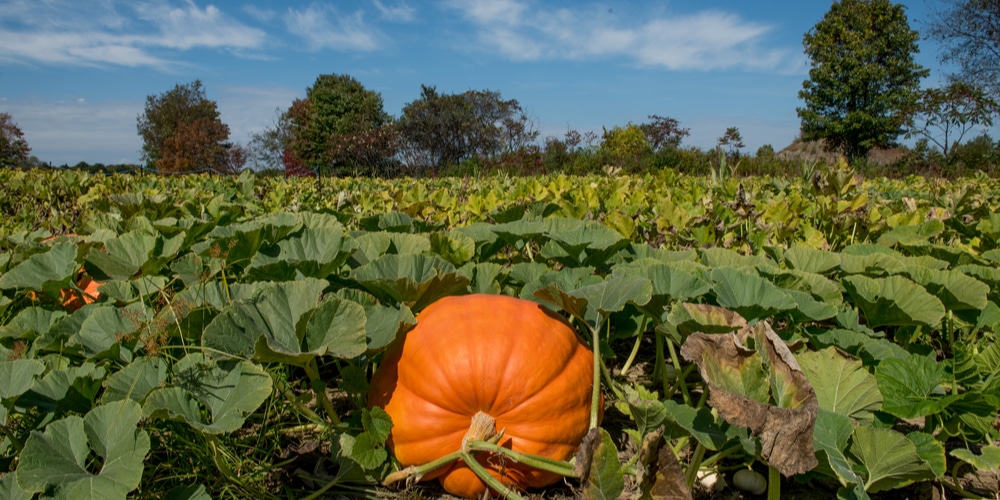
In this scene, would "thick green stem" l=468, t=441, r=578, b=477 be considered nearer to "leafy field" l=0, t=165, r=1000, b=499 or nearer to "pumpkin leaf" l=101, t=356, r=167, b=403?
"leafy field" l=0, t=165, r=1000, b=499

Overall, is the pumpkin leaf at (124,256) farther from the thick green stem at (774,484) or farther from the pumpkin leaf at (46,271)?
the thick green stem at (774,484)

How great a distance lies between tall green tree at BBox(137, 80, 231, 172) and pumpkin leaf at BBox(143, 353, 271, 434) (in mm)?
44497

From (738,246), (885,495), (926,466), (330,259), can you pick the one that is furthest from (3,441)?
(738,246)

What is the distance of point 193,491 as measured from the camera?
1229 mm

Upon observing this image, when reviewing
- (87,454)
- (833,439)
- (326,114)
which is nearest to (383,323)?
(87,454)

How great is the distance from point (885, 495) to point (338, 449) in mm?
1312

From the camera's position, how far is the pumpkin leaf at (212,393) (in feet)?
3.90

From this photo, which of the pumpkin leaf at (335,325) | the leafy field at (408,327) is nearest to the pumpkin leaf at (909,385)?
the leafy field at (408,327)

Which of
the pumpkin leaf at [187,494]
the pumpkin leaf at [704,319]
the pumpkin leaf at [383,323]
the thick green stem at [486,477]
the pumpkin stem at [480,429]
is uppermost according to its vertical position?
the pumpkin leaf at [704,319]

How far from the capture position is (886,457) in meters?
1.12

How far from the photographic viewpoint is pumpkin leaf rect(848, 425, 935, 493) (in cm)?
109

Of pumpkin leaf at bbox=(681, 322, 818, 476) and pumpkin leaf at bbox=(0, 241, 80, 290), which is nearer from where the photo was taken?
pumpkin leaf at bbox=(681, 322, 818, 476)

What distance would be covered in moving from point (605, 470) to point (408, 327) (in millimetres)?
669

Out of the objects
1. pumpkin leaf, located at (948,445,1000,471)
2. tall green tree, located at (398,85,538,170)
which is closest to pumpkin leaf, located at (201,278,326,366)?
pumpkin leaf, located at (948,445,1000,471)
